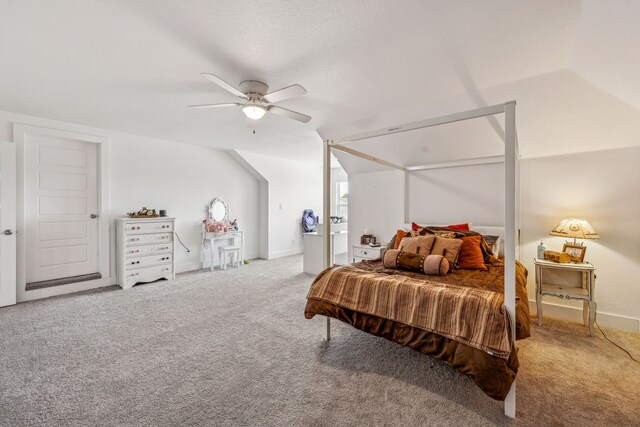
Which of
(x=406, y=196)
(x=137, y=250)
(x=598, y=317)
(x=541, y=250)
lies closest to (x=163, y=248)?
(x=137, y=250)

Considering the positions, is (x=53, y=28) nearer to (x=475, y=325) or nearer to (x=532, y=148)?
(x=475, y=325)

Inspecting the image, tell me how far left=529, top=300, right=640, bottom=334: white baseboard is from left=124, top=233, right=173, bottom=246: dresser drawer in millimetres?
5153

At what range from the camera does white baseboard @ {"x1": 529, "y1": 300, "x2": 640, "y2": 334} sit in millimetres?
2666

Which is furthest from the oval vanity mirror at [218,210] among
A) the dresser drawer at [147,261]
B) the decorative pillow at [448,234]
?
the decorative pillow at [448,234]

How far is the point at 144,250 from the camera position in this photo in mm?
4312

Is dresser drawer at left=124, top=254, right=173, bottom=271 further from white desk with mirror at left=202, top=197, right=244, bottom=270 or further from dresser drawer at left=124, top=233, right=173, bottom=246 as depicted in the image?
white desk with mirror at left=202, top=197, right=244, bottom=270

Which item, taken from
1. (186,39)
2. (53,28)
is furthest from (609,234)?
(53,28)

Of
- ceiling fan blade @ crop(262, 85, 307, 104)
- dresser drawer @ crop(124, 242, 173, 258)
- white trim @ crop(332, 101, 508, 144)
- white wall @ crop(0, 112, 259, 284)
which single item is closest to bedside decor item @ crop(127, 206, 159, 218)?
white wall @ crop(0, 112, 259, 284)

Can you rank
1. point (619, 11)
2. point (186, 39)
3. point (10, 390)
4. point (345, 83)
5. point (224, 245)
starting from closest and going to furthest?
point (619, 11) → point (10, 390) → point (186, 39) → point (345, 83) → point (224, 245)

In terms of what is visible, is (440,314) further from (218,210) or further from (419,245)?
(218,210)

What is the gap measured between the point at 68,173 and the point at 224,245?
8.87ft

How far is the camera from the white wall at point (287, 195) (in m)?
6.23

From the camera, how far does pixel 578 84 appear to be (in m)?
2.34

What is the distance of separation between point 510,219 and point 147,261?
15.6 feet
